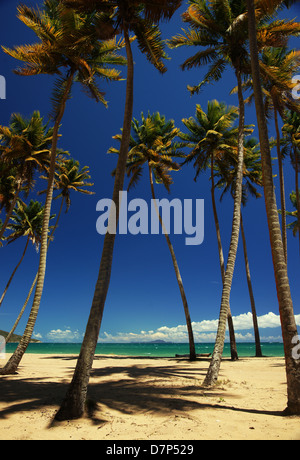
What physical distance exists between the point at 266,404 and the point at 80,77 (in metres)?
12.6

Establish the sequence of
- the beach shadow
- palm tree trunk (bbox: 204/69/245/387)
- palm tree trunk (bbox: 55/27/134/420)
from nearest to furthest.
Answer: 1. palm tree trunk (bbox: 55/27/134/420)
2. the beach shadow
3. palm tree trunk (bbox: 204/69/245/387)

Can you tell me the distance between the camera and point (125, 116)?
7.08 metres

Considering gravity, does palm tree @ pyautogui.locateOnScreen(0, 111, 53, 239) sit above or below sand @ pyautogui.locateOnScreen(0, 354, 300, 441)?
above

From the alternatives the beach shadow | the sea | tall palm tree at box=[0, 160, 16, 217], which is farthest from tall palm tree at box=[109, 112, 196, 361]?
the sea

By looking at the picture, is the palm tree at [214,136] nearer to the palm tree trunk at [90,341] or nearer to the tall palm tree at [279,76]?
the tall palm tree at [279,76]

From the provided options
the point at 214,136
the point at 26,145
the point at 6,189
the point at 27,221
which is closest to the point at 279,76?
the point at 214,136

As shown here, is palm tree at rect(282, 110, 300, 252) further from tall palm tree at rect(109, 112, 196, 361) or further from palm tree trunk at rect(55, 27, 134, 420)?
palm tree trunk at rect(55, 27, 134, 420)

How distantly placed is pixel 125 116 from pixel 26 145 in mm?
10488

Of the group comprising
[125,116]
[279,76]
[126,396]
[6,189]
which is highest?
[6,189]

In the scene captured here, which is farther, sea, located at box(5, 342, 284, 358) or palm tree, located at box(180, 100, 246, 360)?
sea, located at box(5, 342, 284, 358)

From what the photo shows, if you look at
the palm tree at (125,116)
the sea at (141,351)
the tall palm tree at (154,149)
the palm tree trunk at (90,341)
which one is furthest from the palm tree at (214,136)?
the sea at (141,351)

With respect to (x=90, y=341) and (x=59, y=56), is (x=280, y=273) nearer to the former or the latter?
(x=90, y=341)

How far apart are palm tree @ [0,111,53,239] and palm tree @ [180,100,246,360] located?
872cm

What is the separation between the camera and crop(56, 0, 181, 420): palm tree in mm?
4879
